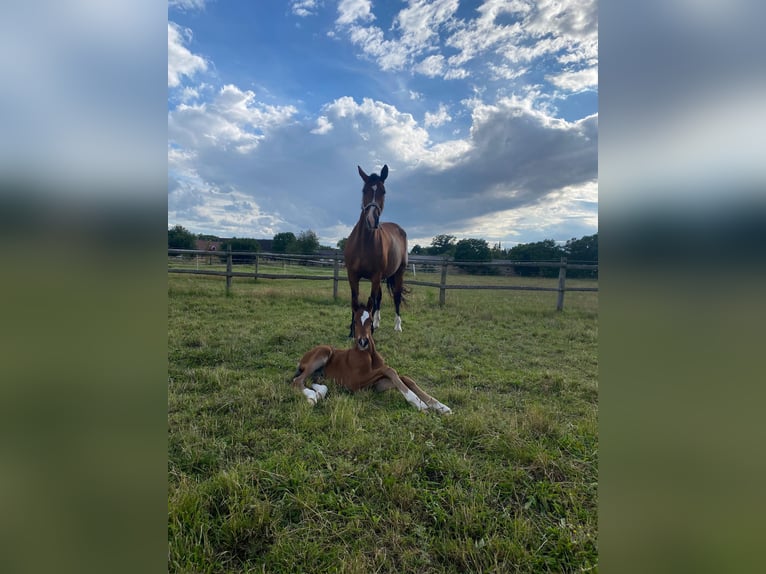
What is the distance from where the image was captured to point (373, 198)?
508 centimetres

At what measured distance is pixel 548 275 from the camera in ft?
37.7

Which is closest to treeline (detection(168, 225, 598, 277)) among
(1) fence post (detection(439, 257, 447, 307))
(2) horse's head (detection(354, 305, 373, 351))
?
(1) fence post (detection(439, 257, 447, 307))

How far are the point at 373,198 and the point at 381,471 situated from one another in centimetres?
396

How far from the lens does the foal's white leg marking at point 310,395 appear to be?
2863 millimetres

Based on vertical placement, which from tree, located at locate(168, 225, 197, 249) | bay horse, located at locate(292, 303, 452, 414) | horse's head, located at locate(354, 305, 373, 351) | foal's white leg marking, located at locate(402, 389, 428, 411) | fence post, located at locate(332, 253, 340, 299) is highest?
tree, located at locate(168, 225, 197, 249)

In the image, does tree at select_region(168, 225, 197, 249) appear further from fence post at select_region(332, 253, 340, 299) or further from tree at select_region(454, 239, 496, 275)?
tree at select_region(454, 239, 496, 275)

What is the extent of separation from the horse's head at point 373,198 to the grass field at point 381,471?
84.1 inches

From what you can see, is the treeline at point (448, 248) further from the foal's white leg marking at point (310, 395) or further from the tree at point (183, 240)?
the foal's white leg marking at point (310, 395)

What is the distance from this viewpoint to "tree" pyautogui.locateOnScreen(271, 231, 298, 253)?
Answer: 22.8 m

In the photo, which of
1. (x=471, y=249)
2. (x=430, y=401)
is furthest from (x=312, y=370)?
(x=471, y=249)

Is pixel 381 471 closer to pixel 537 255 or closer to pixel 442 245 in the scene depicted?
pixel 537 255

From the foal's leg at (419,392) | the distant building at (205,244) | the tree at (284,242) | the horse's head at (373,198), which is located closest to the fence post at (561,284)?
the horse's head at (373,198)

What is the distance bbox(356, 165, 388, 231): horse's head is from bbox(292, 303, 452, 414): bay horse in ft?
6.43
